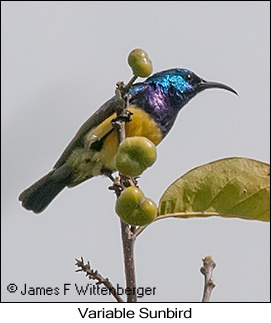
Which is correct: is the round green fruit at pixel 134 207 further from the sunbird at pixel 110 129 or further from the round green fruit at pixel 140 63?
the sunbird at pixel 110 129

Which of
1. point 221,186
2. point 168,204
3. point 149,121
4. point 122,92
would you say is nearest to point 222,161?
point 221,186

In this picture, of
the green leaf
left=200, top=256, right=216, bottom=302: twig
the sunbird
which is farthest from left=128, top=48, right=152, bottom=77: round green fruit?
the sunbird

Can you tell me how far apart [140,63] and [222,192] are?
56 cm

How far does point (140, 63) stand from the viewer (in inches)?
86.7

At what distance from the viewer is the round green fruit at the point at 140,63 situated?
86.5 inches

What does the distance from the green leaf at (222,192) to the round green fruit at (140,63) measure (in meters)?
0.44

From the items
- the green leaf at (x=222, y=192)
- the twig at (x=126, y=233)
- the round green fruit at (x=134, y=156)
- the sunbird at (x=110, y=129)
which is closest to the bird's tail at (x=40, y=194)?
the sunbird at (x=110, y=129)

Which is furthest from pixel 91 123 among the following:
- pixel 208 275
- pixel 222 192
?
pixel 208 275

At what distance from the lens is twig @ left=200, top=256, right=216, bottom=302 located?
1830mm

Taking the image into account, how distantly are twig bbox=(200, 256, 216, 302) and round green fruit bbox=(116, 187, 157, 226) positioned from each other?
21cm

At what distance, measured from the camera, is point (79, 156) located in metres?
4.62

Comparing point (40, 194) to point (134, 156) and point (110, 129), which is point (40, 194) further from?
point (134, 156)

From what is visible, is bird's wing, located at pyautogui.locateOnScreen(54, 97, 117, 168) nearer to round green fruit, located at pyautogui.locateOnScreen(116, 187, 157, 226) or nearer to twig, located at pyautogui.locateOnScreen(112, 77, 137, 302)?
twig, located at pyautogui.locateOnScreen(112, 77, 137, 302)

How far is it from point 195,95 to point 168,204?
2.93 m
